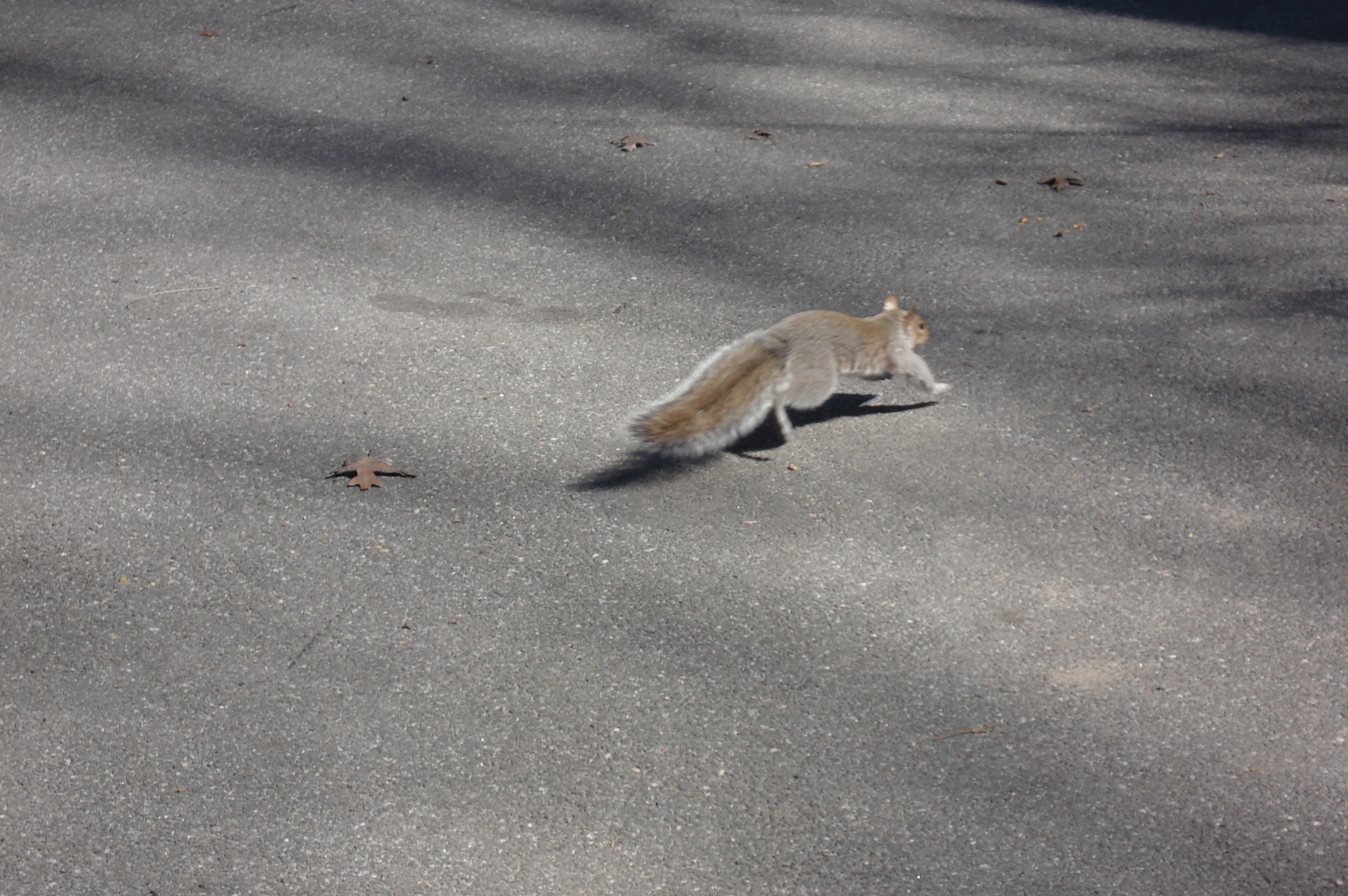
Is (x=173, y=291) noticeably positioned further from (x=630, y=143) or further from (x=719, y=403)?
(x=719, y=403)

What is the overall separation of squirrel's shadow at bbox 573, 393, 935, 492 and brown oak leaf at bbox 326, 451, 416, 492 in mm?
619

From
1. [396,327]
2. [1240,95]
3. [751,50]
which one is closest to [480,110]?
[751,50]

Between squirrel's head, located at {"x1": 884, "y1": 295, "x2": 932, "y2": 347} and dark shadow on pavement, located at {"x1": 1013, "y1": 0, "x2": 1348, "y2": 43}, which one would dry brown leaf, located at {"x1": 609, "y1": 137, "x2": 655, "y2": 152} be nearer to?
squirrel's head, located at {"x1": 884, "y1": 295, "x2": 932, "y2": 347}

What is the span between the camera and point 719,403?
376cm

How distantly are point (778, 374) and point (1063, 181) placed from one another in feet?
8.42

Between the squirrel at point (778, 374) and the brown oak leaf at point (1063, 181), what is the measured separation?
1792 mm

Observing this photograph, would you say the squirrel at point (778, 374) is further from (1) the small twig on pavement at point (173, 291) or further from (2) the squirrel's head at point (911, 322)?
(1) the small twig on pavement at point (173, 291)

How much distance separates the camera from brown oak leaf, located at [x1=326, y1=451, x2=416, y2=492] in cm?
372

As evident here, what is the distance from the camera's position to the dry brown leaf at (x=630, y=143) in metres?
6.05

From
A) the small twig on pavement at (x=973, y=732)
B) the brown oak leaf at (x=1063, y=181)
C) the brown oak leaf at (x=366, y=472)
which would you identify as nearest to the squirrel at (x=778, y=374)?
the brown oak leaf at (x=366, y=472)

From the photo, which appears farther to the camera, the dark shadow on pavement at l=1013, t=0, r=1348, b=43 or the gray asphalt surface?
the dark shadow on pavement at l=1013, t=0, r=1348, b=43

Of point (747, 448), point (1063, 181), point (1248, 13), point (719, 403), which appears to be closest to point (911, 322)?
point (747, 448)

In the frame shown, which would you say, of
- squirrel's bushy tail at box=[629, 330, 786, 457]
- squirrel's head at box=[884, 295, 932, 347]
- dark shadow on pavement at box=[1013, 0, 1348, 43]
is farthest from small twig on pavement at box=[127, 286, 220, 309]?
dark shadow on pavement at box=[1013, 0, 1348, 43]

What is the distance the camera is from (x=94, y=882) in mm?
2436
